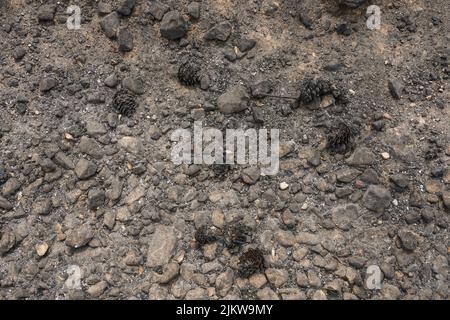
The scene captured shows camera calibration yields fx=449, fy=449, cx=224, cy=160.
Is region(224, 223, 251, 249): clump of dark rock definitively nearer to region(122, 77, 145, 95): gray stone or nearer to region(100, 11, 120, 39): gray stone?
region(122, 77, 145, 95): gray stone

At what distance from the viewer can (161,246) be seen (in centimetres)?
786

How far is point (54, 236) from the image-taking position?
7.98 m

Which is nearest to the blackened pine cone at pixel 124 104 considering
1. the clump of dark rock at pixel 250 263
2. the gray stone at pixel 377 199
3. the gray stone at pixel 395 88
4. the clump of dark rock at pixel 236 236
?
the clump of dark rock at pixel 236 236

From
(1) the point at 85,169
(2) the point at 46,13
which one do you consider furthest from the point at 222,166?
(2) the point at 46,13

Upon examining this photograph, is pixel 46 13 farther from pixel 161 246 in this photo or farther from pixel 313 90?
pixel 313 90

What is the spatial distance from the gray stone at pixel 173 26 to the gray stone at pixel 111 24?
95 centimetres

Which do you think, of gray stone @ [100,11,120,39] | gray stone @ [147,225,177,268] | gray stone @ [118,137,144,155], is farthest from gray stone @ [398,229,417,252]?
gray stone @ [100,11,120,39]

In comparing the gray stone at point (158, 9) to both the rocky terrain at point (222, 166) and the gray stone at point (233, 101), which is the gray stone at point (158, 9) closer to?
the rocky terrain at point (222, 166)

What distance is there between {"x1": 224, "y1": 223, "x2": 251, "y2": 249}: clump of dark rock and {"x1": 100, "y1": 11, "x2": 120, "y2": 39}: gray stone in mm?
4654

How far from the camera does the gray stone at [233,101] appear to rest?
8.68m

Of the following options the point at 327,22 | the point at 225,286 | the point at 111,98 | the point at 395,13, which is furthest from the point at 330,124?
the point at 111,98

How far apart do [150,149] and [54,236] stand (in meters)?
2.31

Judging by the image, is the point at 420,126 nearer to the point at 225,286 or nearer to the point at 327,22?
the point at 327,22

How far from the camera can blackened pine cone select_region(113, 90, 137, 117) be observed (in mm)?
8672
